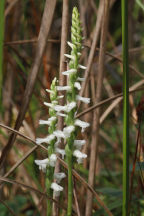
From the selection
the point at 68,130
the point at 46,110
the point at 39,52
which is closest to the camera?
the point at 68,130

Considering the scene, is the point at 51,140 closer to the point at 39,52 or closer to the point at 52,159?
the point at 52,159

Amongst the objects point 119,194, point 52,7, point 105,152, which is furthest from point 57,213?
point 105,152

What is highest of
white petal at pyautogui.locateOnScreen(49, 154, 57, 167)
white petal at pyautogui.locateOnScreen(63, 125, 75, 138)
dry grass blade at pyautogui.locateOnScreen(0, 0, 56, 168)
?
dry grass blade at pyautogui.locateOnScreen(0, 0, 56, 168)

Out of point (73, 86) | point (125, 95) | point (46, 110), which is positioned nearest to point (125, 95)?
point (125, 95)

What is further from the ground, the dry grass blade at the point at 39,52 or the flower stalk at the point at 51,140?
the dry grass blade at the point at 39,52

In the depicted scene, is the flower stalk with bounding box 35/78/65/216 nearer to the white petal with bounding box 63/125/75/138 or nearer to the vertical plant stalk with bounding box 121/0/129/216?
the white petal with bounding box 63/125/75/138

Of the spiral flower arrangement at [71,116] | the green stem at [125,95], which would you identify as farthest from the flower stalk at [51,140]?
the green stem at [125,95]

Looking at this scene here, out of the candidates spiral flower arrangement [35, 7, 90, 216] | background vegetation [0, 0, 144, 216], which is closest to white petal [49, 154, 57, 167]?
spiral flower arrangement [35, 7, 90, 216]

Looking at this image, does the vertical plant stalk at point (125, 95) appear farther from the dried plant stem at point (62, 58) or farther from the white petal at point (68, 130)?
the dried plant stem at point (62, 58)

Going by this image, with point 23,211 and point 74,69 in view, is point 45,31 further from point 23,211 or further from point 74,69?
point 23,211
